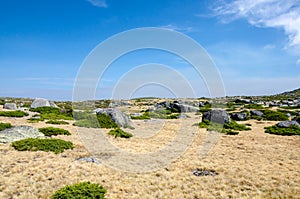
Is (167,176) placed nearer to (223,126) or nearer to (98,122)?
(98,122)

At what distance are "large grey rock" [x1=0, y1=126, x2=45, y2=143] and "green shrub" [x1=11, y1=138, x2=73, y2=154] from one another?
146cm

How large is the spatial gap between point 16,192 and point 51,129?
11495mm

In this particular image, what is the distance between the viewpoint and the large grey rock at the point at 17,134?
1684 cm

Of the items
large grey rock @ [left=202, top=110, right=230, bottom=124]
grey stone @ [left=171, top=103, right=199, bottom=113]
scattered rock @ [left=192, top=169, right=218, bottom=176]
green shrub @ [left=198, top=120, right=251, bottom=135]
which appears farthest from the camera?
grey stone @ [left=171, top=103, right=199, bottom=113]

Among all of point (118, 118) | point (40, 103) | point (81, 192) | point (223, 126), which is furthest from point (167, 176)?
point (40, 103)

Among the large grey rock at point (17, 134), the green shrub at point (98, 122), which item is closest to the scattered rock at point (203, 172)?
the large grey rock at point (17, 134)

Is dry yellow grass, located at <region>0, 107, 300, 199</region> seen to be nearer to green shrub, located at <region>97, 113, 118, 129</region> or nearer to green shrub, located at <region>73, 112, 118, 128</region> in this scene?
green shrub, located at <region>73, 112, 118, 128</region>

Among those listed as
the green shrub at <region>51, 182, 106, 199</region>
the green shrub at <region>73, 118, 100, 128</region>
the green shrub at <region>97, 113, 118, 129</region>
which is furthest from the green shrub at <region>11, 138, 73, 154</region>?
the green shrub at <region>97, 113, 118, 129</region>

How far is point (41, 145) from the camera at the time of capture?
15578 millimetres

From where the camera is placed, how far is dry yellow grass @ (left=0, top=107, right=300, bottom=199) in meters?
9.98

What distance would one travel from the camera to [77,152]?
50.5 feet

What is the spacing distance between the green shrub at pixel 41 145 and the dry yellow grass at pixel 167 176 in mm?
479

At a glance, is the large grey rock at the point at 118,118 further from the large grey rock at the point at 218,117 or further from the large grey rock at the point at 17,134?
the large grey rock at the point at 17,134

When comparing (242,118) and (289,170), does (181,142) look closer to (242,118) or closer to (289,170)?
(289,170)
